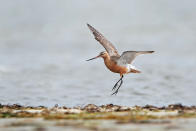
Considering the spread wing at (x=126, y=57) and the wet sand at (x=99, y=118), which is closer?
the wet sand at (x=99, y=118)

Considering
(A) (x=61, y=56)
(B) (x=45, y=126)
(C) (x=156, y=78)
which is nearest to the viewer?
(B) (x=45, y=126)

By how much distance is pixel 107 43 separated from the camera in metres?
15.7

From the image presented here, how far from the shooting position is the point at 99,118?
11.1 m

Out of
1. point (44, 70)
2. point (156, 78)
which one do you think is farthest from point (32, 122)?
point (44, 70)

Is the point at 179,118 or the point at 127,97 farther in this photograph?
the point at 127,97

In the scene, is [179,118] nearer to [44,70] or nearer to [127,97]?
[127,97]

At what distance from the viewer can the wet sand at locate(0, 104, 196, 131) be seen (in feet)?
33.2

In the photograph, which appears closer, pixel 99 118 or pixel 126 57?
pixel 99 118

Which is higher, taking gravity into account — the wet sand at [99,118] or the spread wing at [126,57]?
the spread wing at [126,57]

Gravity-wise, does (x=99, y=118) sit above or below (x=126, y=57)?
below

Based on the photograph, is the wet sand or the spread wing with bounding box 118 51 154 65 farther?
the spread wing with bounding box 118 51 154 65

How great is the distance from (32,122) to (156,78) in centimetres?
1396

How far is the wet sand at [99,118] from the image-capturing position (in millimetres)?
10109

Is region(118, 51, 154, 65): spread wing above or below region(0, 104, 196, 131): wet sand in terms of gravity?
above
